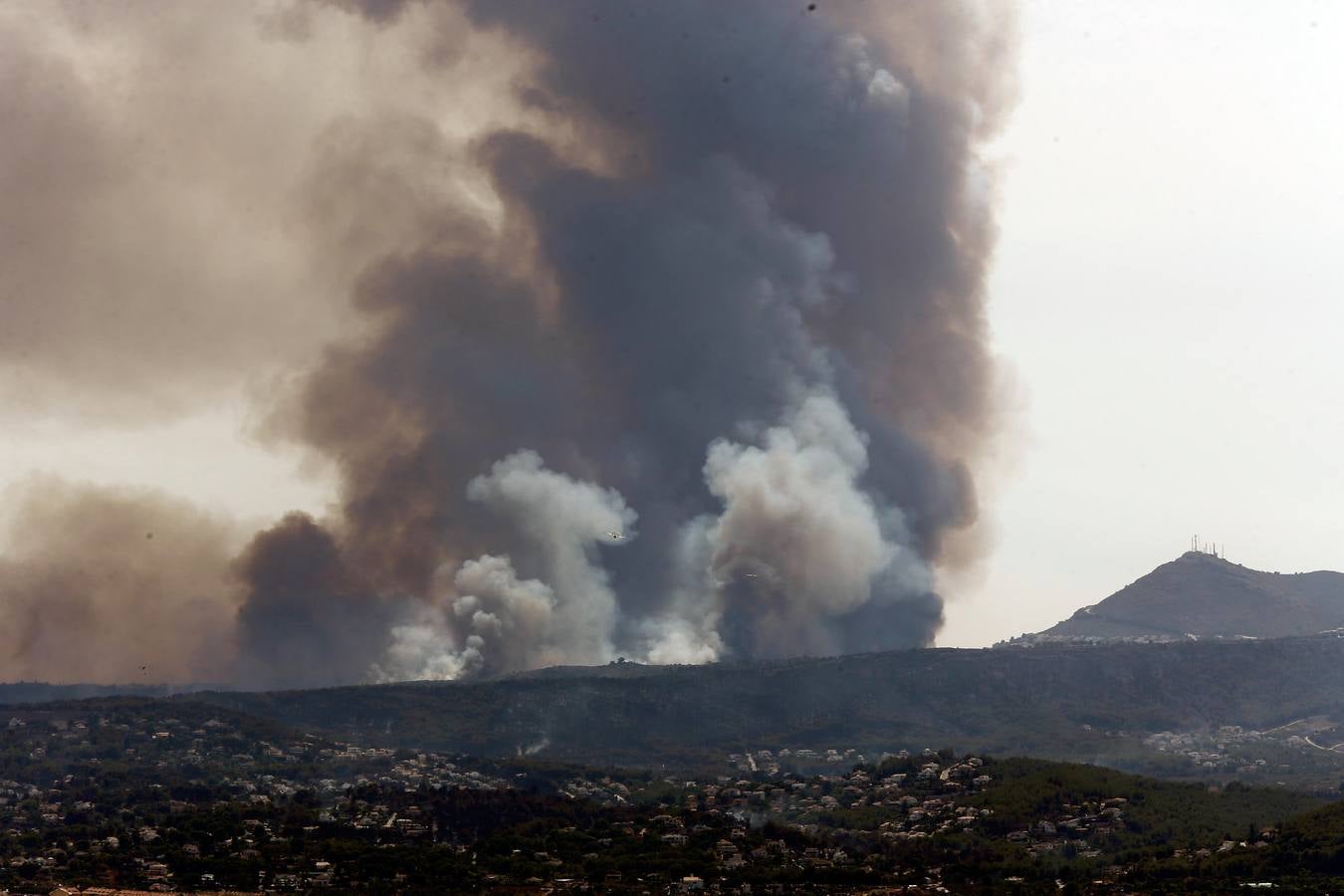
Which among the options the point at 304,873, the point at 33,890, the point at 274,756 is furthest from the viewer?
the point at 274,756

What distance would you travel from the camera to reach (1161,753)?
178 m

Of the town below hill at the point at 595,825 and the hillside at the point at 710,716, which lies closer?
the town below hill at the point at 595,825

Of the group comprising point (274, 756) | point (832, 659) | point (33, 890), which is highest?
point (832, 659)

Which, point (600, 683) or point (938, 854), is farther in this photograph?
point (600, 683)

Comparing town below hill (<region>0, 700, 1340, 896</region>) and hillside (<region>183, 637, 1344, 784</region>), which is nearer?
town below hill (<region>0, 700, 1340, 896</region>)

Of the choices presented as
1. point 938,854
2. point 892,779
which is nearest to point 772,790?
point 892,779

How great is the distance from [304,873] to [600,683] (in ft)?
267

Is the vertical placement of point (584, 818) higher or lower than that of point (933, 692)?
lower

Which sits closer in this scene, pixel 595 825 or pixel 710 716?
pixel 595 825

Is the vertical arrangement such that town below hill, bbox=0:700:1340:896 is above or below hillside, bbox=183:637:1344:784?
below

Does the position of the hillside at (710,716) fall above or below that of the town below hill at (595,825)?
above

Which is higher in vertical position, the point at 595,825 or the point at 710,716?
the point at 710,716

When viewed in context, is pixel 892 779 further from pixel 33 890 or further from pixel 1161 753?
pixel 33 890

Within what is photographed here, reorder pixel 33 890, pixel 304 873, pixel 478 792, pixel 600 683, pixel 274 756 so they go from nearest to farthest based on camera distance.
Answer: pixel 33 890 < pixel 304 873 < pixel 478 792 < pixel 274 756 < pixel 600 683
